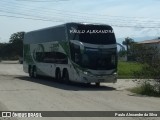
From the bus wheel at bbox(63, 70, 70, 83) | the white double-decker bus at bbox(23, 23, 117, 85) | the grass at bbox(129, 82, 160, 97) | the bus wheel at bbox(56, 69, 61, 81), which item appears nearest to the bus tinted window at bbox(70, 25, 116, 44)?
the white double-decker bus at bbox(23, 23, 117, 85)

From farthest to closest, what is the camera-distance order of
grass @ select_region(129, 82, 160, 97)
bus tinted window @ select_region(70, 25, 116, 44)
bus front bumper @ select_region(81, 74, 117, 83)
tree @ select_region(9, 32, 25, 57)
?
tree @ select_region(9, 32, 25, 57) < bus tinted window @ select_region(70, 25, 116, 44) < bus front bumper @ select_region(81, 74, 117, 83) < grass @ select_region(129, 82, 160, 97)

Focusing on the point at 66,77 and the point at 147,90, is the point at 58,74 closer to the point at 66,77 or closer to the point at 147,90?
the point at 66,77

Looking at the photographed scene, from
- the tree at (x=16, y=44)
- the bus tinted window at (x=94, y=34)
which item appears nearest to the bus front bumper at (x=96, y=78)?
the bus tinted window at (x=94, y=34)

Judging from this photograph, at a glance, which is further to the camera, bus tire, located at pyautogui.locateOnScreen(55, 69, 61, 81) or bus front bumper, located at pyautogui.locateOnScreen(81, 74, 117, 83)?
bus tire, located at pyautogui.locateOnScreen(55, 69, 61, 81)

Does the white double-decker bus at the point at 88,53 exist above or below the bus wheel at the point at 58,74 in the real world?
above

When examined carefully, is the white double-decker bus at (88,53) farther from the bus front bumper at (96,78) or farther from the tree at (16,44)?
the tree at (16,44)

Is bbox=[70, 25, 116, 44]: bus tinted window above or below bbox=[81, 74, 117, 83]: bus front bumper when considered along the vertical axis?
above

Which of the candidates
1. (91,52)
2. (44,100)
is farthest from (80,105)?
(91,52)

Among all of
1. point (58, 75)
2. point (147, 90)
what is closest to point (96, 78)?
point (58, 75)

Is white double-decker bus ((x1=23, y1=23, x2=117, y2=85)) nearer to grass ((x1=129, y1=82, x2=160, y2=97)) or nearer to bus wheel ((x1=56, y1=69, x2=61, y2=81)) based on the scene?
bus wheel ((x1=56, y1=69, x2=61, y2=81))

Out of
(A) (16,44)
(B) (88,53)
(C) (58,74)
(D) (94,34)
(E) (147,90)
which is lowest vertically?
(E) (147,90)

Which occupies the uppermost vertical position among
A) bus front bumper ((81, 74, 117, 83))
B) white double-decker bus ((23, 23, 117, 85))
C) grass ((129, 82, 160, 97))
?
white double-decker bus ((23, 23, 117, 85))

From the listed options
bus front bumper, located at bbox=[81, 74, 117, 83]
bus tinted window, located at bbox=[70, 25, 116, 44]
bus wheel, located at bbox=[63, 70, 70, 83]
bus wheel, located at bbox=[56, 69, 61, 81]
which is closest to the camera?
bus front bumper, located at bbox=[81, 74, 117, 83]

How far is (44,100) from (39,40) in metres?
16.7
